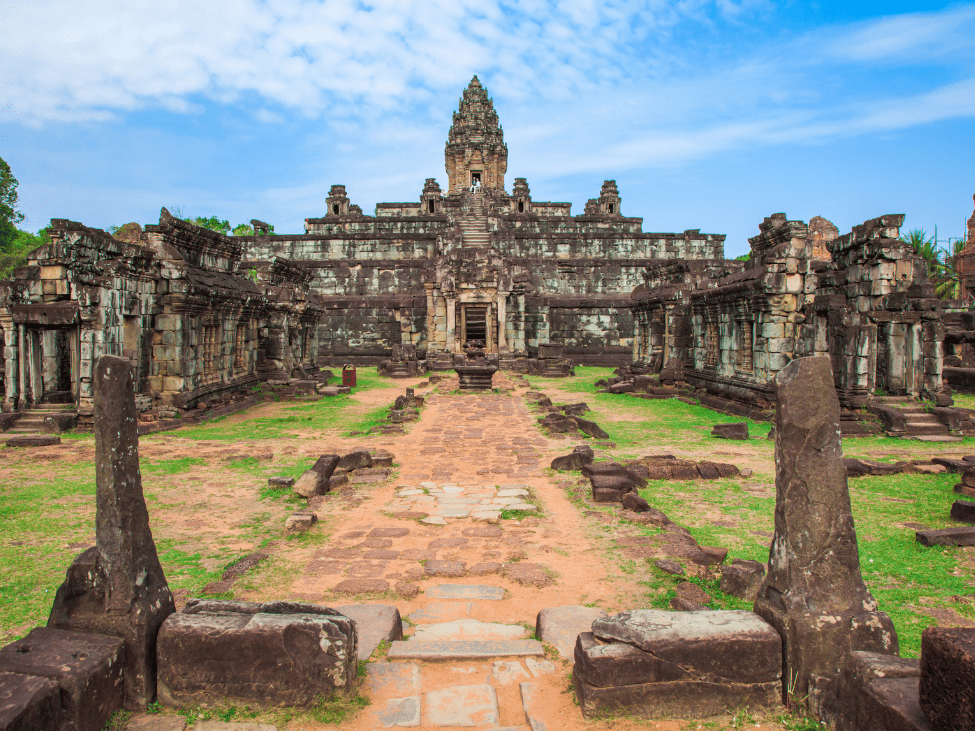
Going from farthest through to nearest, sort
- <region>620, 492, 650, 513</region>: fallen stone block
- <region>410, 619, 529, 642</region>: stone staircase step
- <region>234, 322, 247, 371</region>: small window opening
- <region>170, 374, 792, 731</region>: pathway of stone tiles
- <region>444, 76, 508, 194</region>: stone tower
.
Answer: <region>444, 76, 508, 194</region>: stone tower, <region>234, 322, 247, 371</region>: small window opening, <region>620, 492, 650, 513</region>: fallen stone block, <region>410, 619, 529, 642</region>: stone staircase step, <region>170, 374, 792, 731</region>: pathway of stone tiles

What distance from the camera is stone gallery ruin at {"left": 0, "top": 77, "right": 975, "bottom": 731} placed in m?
2.96

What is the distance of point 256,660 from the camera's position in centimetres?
302

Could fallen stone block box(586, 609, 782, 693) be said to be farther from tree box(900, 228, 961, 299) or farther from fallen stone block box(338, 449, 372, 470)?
tree box(900, 228, 961, 299)

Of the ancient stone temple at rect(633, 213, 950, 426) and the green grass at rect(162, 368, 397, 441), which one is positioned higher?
the ancient stone temple at rect(633, 213, 950, 426)

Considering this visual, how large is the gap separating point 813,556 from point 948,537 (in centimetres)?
327

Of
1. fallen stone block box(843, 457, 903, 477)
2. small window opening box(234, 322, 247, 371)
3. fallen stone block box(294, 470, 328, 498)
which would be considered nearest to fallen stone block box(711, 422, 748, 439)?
fallen stone block box(843, 457, 903, 477)

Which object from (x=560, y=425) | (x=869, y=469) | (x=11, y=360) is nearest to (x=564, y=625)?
(x=869, y=469)

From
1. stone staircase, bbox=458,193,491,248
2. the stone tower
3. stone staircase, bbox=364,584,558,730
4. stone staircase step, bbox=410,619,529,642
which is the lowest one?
stone staircase step, bbox=410,619,529,642

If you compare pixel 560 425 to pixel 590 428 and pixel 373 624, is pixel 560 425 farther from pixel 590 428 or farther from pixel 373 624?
pixel 373 624

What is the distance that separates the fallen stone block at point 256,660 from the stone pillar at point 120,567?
0.37ft

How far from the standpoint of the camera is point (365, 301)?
29.2 metres

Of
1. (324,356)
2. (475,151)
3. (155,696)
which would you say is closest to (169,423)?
(155,696)

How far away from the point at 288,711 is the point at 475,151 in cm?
4178

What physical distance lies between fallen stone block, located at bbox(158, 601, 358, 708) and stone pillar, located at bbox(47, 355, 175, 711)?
0.37 feet
